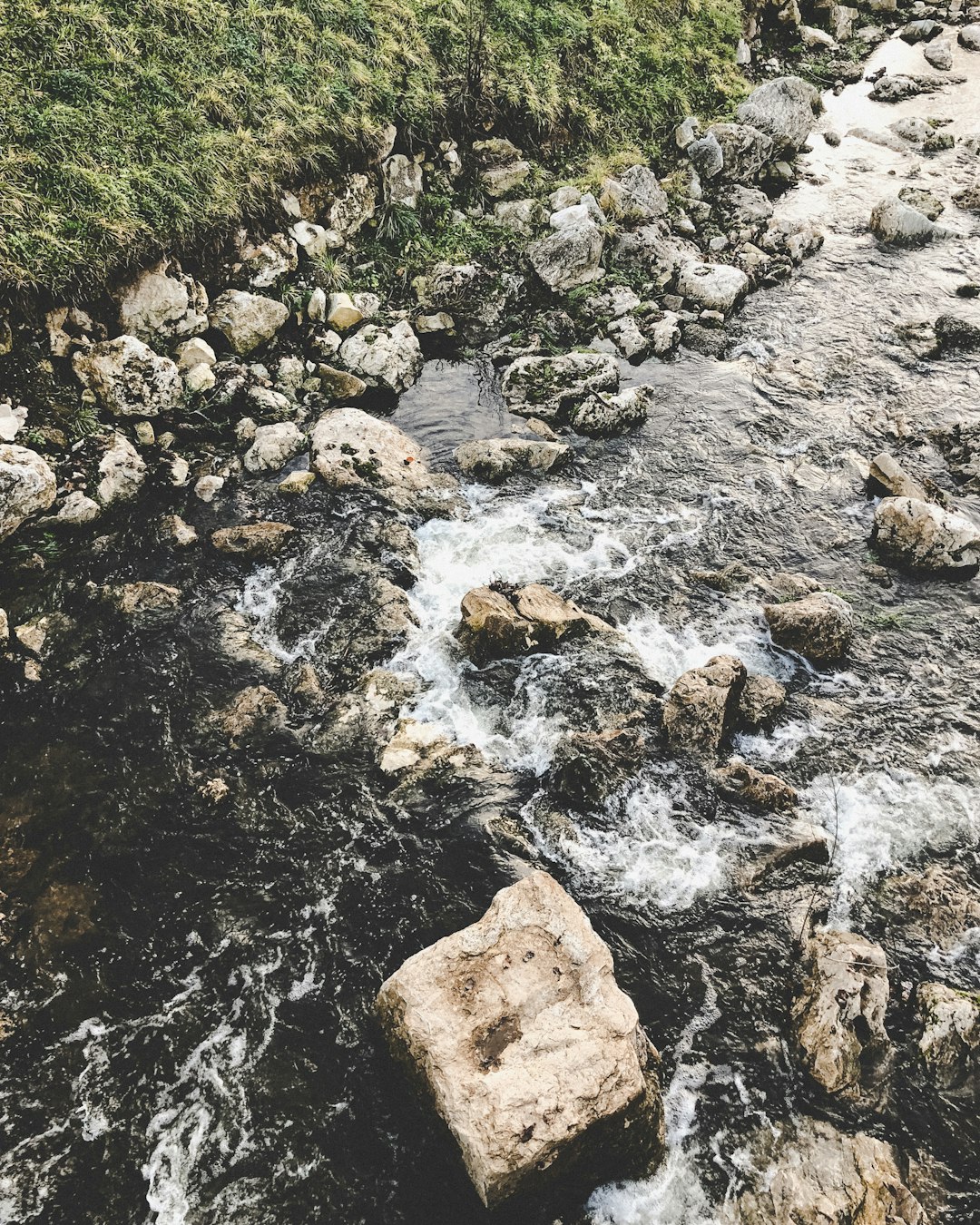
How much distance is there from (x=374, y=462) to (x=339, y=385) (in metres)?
1.72

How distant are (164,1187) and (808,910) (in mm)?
4733

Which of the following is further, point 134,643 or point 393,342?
point 393,342

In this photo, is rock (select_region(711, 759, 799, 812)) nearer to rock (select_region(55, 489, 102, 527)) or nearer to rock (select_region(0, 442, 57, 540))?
rock (select_region(55, 489, 102, 527))

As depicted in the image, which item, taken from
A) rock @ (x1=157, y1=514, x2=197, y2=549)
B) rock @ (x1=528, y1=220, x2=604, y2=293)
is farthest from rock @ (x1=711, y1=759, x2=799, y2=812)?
rock @ (x1=528, y1=220, x2=604, y2=293)

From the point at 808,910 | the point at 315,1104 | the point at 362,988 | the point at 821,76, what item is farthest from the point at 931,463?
the point at 821,76

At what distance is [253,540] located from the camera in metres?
8.07

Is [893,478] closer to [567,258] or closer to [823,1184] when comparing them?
[567,258]

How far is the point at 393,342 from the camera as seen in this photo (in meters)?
10.5

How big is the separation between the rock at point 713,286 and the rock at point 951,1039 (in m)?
10.4

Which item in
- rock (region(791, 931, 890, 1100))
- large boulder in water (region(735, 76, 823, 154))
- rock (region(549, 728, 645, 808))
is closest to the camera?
rock (region(791, 931, 890, 1100))

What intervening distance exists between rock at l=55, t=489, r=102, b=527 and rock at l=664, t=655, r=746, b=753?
22.2 ft

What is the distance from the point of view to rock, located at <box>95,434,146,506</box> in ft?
27.4

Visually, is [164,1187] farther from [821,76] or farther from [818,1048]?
[821,76]

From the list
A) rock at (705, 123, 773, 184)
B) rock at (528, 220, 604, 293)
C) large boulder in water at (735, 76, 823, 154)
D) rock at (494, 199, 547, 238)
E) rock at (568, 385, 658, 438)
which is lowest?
rock at (568, 385, 658, 438)
